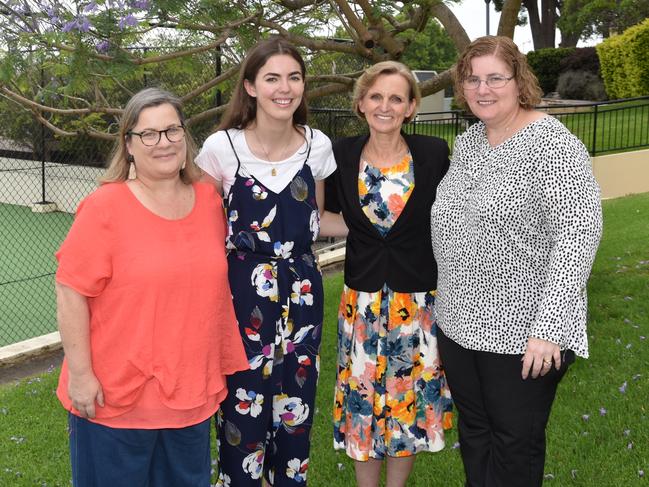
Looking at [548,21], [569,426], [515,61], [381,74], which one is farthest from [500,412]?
[548,21]

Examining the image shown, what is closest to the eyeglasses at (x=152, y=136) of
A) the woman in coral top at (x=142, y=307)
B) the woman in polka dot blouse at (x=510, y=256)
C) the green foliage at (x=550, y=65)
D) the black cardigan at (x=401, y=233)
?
the woman in coral top at (x=142, y=307)

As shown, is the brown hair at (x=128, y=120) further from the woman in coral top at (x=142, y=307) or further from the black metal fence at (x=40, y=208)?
the black metal fence at (x=40, y=208)

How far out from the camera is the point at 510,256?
2.83m

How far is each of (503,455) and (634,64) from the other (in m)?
20.6

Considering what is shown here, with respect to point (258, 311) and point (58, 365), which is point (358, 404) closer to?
point (258, 311)

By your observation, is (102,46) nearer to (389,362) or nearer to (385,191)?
(385,191)

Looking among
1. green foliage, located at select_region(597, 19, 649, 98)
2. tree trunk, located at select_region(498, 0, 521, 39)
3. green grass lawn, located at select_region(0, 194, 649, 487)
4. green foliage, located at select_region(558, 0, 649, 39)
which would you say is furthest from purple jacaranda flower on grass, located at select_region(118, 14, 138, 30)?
green foliage, located at select_region(558, 0, 649, 39)

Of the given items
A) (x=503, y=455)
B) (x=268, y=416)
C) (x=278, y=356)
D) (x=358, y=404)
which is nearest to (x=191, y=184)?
(x=278, y=356)

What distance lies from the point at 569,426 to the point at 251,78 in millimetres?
2770

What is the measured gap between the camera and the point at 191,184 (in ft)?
9.37

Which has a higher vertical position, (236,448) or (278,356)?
(278,356)

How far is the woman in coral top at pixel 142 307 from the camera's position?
256 cm

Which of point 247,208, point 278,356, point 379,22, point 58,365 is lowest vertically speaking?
point 58,365

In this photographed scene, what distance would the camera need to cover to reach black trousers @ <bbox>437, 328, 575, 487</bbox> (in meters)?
2.92
